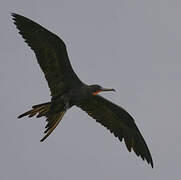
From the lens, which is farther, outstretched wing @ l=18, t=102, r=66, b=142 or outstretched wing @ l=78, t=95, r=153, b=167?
outstretched wing @ l=78, t=95, r=153, b=167

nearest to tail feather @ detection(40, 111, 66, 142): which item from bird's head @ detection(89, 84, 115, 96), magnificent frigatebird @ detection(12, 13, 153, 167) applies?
magnificent frigatebird @ detection(12, 13, 153, 167)

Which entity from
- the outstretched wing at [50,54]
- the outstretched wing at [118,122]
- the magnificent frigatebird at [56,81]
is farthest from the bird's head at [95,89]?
the outstretched wing at [118,122]

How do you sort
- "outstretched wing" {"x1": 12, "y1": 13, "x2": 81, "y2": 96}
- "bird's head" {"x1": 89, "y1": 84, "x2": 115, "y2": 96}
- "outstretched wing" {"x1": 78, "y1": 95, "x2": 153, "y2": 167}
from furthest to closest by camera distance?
"outstretched wing" {"x1": 78, "y1": 95, "x2": 153, "y2": 167} < "bird's head" {"x1": 89, "y1": 84, "x2": 115, "y2": 96} < "outstretched wing" {"x1": 12, "y1": 13, "x2": 81, "y2": 96}

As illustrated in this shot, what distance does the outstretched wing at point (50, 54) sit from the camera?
11836 mm

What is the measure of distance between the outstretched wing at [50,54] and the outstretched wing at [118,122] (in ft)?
3.00


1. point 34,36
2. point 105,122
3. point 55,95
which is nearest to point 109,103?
point 105,122

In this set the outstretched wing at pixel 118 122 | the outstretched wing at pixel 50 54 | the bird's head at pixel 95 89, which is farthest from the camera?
the outstretched wing at pixel 118 122

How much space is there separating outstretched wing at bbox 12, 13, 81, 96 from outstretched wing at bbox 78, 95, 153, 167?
0.91 metres

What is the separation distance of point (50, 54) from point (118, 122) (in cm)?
232

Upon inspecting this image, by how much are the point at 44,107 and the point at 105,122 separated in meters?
1.78

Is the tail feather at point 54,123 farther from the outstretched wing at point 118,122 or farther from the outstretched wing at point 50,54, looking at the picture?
the outstretched wing at point 118,122

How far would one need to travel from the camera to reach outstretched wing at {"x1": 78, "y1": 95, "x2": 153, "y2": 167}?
13.0 meters

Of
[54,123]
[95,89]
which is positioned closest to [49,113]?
[54,123]

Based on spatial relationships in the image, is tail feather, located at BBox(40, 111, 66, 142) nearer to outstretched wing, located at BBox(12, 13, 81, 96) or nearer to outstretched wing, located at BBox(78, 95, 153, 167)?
outstretched wing, located at BBox(12, 13, 81, 96)
